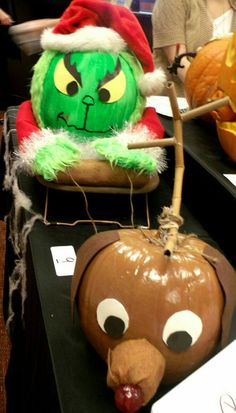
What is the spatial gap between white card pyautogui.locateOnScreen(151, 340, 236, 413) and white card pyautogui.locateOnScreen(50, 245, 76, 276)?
0.98 ft

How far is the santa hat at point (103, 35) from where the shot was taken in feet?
2.76

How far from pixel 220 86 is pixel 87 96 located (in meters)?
0.26

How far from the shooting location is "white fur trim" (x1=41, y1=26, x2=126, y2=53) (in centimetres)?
84

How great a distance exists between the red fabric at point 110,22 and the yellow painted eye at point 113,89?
76 mm

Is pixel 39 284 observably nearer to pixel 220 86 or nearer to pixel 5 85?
pixel 220 86

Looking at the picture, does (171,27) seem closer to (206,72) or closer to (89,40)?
(206,72)

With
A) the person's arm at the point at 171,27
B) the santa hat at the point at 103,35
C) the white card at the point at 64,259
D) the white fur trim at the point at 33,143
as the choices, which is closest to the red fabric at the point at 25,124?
the white fur trim at the point at 33,143

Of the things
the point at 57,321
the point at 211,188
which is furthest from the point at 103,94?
the point at 57,321

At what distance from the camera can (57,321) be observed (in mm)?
601

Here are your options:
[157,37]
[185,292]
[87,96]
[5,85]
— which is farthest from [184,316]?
[5,85]

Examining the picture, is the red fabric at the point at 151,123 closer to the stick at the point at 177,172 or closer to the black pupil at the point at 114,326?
the stick at the point at 177,172

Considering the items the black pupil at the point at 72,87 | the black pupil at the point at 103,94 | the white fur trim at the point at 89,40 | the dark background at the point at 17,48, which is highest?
the white fur trim at the point at 89,40

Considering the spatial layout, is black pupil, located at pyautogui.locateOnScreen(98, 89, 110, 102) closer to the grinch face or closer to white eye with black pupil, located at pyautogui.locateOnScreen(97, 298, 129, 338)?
the grinch face

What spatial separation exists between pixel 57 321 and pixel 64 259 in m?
0.14
